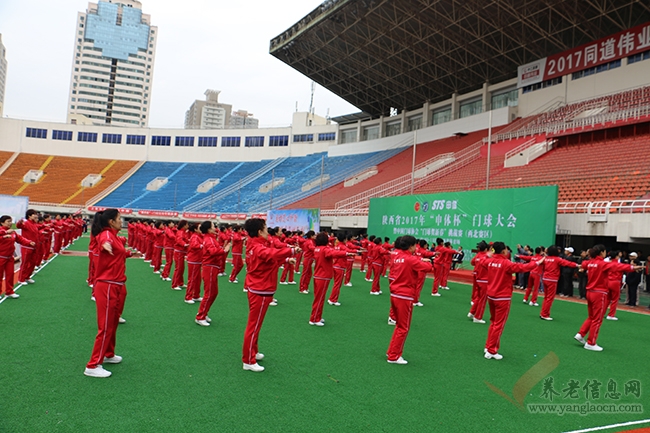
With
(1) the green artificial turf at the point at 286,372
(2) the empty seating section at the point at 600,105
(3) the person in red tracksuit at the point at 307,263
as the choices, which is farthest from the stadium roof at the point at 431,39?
(1) the green artificial turf at the point at 286,372

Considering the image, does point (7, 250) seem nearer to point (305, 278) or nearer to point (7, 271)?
point (7, 271)

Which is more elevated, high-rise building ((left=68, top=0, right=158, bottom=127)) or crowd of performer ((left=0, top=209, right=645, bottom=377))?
high-rise building ((left=68, top=0, right=158, bottom=127))

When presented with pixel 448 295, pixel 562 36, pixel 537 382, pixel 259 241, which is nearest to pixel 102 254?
pixel 259 241

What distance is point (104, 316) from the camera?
463 cm

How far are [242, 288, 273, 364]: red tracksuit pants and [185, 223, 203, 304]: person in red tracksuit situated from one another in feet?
11.3

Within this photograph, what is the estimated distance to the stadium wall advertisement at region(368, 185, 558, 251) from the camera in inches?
573

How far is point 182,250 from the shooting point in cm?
1042

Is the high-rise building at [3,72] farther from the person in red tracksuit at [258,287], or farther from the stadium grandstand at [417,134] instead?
the person in red tracksuit at [258,287]

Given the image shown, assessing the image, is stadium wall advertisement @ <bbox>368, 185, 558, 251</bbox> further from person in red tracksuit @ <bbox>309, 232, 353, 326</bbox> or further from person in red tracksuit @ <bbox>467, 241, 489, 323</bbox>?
person in red tracksuit @ <bbox>309, 232, 353, 326</bbox>

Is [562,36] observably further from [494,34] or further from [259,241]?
[259,241]

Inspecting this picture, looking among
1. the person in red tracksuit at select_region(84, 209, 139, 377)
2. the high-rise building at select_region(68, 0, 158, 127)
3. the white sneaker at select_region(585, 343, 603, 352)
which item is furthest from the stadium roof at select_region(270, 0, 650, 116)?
the high-rise building at select_region(68, 0, 158, 127)

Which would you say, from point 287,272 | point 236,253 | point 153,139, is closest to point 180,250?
point 236,253

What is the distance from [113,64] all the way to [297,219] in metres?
109

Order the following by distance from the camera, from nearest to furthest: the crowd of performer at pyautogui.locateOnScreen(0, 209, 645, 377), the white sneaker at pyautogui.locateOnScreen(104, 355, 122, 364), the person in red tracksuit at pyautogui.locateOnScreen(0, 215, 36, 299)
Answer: the crowd of performer at pyautogui.locateOnScreen(0, 209, 645, 377), the white sneaker at pyautogui.locateOnScreen(104, 355, 122, 364), the person in red tracksuit at pyautogui.locateOnScreen(0, 215, 36, 299)
